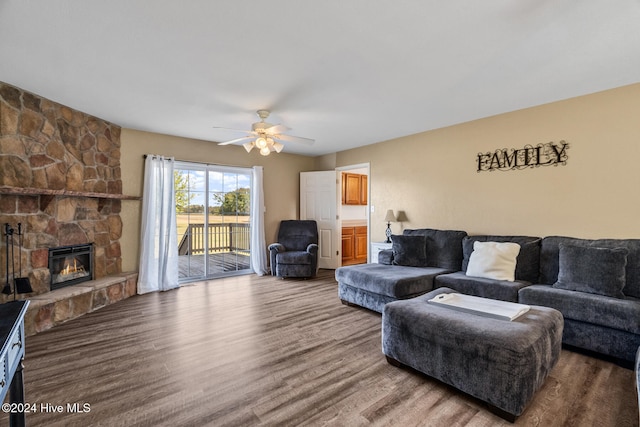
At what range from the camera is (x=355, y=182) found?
712 cm

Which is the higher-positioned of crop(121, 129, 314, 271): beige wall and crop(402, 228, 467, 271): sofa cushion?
crop(121, 129, 314, 271): beige wall

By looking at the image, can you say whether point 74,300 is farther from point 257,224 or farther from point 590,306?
point 590,306

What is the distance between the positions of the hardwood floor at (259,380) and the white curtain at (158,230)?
1204 mm

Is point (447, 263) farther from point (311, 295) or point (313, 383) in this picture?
point (313, 383)

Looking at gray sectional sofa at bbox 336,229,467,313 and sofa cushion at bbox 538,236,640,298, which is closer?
sofa cushion at bbox 538,236,640,298

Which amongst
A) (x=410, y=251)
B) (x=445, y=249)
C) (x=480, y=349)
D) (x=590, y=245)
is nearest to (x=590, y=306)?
(x=590, y=245)

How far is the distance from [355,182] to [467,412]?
567 cm

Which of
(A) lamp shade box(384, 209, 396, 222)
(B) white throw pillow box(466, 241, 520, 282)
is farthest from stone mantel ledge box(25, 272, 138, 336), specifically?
(B) white throw pillow box(466, 241, 520, 282)

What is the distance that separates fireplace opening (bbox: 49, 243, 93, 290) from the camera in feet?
11.4

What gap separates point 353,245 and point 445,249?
3152 mm

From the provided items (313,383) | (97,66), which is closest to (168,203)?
(97,66)

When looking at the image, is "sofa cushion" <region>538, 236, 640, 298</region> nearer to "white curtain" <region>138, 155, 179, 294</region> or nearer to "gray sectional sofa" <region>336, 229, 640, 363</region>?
"gray sectional sofa" <region>336, 229, 640, 363</region>

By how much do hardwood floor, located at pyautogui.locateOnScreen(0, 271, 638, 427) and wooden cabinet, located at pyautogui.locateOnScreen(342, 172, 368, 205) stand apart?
3.85 meters

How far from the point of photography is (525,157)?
145 inches
